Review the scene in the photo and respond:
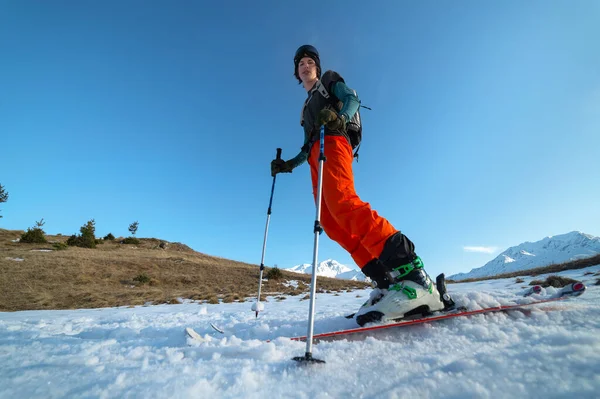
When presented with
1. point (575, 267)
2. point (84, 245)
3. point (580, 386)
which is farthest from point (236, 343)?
point (84, 245)

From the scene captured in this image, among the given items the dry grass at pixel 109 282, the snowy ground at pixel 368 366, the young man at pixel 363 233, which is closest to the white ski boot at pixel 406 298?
the young man at pixel 363 233

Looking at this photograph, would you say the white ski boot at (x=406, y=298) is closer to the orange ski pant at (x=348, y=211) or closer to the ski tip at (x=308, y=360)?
the orange ski pant at (x=348, y=211)

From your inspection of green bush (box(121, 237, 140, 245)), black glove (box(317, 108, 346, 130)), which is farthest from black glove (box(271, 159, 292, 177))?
green bush (box(121, 237, 140, 245))

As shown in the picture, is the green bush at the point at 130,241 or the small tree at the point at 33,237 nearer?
the small tree at the point at 33,237

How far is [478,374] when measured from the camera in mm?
1054

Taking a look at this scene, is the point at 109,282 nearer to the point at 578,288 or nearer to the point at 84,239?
the point at 84,239

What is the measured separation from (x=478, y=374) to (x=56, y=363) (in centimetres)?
227

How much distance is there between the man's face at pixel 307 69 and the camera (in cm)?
335

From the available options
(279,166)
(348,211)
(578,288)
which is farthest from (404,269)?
(279,166)

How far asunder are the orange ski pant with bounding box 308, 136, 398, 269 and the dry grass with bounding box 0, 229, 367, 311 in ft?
26.3

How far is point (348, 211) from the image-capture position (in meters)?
2.33

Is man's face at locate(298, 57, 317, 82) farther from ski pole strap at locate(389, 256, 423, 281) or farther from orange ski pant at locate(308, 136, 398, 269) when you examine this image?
ski pole strap at locate(389, 256, 423, 281)

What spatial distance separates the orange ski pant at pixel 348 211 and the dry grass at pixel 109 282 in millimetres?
8006

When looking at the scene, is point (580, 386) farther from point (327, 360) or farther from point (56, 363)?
point (56, 363)
